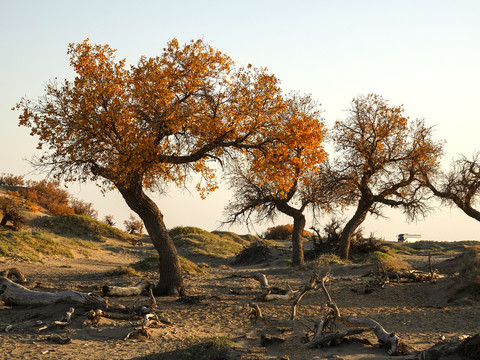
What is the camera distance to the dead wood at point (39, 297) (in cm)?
1224

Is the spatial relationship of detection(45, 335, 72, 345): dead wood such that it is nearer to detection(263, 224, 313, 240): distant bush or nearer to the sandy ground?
the sandy ground

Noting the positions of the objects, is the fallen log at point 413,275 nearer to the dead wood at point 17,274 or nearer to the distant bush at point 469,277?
the distant bush at point 469,277

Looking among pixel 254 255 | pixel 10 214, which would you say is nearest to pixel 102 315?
pixel 254 255

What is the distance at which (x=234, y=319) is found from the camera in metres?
12.6

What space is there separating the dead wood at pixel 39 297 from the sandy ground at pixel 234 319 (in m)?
0.19

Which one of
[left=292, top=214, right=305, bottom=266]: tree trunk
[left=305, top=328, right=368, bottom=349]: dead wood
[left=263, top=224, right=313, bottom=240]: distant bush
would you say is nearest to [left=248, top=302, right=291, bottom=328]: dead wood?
[left=305, top=328, right=368, bottom=349]: dead wood

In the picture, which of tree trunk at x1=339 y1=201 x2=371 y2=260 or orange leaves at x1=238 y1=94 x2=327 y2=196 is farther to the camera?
tree trunk at x1=339 y1=201 x2=371 y2=260

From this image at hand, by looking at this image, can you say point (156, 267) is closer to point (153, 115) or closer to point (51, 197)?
point (153, 115)

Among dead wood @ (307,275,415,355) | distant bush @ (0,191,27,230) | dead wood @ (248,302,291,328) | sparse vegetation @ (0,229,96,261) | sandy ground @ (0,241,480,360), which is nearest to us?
dead wood @ (307,275,415,355)

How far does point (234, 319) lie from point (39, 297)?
200 inches

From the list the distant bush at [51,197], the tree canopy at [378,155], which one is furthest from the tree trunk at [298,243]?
the distant bush at [51,197]

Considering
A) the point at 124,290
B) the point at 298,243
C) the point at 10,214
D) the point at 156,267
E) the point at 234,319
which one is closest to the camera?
the point at 234,319

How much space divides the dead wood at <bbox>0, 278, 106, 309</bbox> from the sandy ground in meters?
0.19

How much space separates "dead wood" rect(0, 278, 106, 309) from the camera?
40.2 feet
